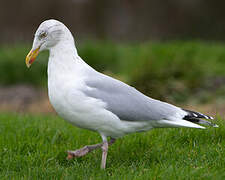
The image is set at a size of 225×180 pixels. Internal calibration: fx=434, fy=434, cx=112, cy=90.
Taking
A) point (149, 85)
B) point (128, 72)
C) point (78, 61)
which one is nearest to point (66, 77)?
point (78, 61)

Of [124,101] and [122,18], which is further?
[122,18]

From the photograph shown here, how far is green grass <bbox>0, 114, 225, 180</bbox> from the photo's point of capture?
4.30 m

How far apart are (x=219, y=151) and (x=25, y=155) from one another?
217 centimetres

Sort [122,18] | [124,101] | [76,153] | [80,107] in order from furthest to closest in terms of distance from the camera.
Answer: [122,18] → [76,153] → [124,101] → [80,107]

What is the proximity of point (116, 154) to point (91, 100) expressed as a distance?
1.04 m

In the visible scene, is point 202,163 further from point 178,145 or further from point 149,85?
point 149,85

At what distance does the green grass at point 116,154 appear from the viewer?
4.30 metres

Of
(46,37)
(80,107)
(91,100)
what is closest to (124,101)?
(91,100)

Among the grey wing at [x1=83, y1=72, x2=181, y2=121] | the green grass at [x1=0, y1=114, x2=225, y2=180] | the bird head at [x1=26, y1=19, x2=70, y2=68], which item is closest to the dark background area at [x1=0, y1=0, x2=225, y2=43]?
the green grass at [x1=0, y1=114, x2=225, y2=180]

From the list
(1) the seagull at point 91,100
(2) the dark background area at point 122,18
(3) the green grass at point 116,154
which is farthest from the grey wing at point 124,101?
(2) the dark background area at point 122,18

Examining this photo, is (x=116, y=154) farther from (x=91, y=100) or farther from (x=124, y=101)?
(x=91, y=100)

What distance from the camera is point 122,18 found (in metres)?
Result: 16.5

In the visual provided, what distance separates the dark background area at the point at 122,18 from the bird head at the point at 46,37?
36.0ft

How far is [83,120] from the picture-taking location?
4.46m
